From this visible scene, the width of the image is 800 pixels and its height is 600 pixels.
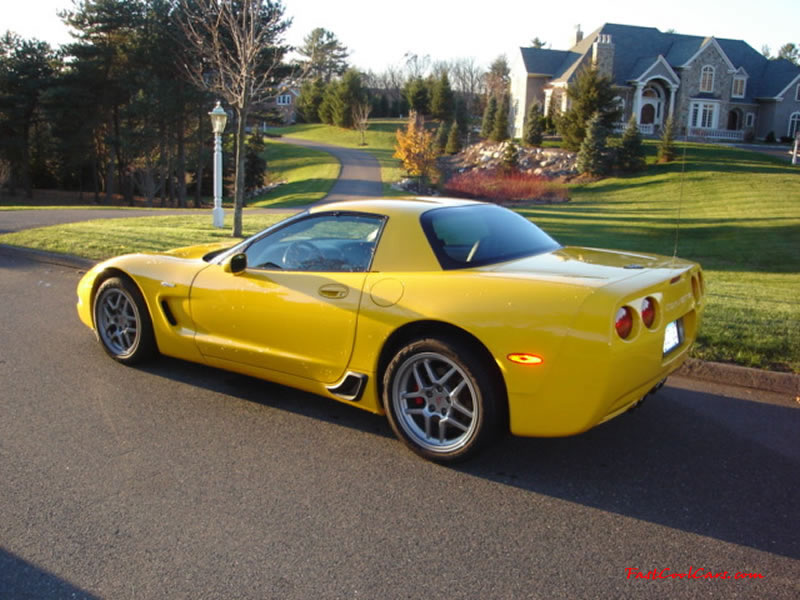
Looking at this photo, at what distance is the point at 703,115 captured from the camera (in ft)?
167

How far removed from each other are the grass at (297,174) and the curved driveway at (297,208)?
2.83 ft

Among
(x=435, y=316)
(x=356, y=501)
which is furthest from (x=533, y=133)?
(x=356, y=501)

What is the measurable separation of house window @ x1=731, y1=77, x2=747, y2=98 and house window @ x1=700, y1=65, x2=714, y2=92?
6.93 feet

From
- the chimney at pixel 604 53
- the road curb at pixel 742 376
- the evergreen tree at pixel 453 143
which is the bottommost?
the road curb at pixel 742 376

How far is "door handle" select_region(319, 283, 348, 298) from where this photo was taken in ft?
13.5

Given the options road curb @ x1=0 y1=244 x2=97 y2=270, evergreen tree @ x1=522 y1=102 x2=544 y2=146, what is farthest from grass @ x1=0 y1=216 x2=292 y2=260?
evergreen tree @ x1=522 y1=102 x2=544 y2=146

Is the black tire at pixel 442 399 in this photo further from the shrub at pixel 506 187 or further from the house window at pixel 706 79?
the house window at pixel 706 79

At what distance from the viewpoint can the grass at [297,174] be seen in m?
38.6

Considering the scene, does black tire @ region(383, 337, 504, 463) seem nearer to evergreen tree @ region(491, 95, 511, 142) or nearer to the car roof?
the car roof

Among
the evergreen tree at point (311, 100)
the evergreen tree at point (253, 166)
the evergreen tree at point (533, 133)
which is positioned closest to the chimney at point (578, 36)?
the evergreen tree at point (533, 133)

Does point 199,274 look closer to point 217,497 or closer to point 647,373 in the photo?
point 217,497

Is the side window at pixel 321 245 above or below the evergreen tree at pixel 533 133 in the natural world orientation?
below

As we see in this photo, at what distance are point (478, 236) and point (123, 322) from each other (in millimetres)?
2996

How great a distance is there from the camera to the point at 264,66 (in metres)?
32.3
